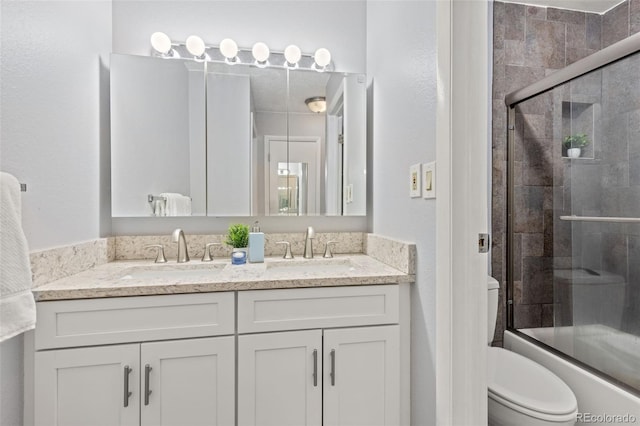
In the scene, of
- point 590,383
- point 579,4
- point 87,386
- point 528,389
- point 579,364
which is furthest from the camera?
point 579,4

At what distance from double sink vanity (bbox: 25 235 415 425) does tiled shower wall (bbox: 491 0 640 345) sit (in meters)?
1.17

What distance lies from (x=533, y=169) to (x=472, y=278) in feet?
4.46

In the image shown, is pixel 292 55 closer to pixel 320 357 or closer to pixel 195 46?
pixel 195 46

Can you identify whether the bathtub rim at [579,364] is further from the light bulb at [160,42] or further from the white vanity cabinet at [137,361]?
the light bulb at [160,42]

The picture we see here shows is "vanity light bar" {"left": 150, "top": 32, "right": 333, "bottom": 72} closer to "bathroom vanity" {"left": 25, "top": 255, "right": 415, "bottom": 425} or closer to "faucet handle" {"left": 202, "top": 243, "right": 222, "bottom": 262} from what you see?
"faucet handle" {"left": 202, "top": 243, "right": 222, "bottom": 262}

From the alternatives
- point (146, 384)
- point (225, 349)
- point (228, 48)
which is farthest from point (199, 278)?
point (228, 48)

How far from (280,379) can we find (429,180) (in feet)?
3.01

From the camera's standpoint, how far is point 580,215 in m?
1.81

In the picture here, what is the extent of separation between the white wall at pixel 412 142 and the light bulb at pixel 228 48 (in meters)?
0.78

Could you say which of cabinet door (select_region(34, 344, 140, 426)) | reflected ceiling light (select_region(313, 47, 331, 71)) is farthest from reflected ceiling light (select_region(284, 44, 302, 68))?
cabinet door (select_region(34, 344, 140, 426))

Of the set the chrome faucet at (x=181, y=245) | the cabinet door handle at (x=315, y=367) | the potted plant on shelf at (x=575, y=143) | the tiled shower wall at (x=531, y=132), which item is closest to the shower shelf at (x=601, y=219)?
the tiled shower wall at (x=531, y=132)

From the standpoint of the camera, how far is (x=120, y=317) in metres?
1.13

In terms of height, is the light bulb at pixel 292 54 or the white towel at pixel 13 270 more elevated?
the light bulb at pixel 292 54

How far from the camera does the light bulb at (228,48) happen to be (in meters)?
1.78
